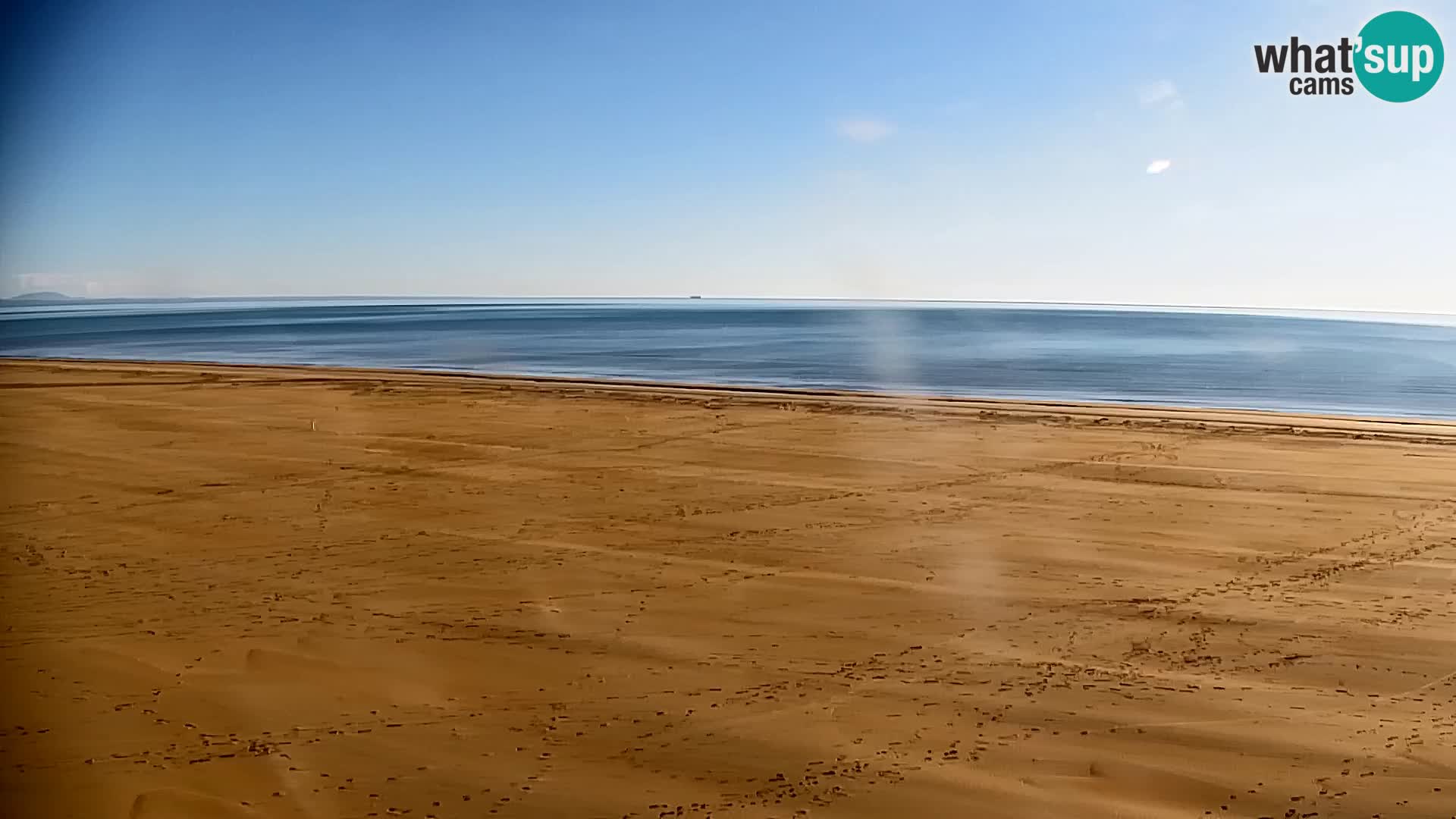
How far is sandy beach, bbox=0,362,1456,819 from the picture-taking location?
4457mm

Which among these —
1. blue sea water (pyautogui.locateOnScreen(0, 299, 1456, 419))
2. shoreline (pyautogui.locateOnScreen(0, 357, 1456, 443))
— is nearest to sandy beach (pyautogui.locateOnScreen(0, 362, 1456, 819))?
shoreline (pyautogui.locateOnScreen(0, 357, 1456, 443))

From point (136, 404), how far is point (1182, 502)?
685 inches

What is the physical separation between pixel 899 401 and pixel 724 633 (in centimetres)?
1405

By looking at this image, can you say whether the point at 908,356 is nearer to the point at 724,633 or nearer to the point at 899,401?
the point at 899,401

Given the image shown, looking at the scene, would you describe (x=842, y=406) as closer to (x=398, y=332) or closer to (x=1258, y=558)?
(x=1258, y=558)

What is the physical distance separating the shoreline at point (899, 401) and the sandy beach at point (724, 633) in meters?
3.26

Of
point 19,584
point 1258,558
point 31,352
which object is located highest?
point 31,352

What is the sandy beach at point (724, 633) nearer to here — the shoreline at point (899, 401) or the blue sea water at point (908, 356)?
the shoreline at point (899, 401)

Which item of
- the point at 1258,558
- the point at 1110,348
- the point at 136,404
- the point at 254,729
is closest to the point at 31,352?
the point at 136,404

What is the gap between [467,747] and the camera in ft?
15.6

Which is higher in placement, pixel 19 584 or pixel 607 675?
pixel 19 584

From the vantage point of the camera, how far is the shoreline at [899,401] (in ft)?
53.6

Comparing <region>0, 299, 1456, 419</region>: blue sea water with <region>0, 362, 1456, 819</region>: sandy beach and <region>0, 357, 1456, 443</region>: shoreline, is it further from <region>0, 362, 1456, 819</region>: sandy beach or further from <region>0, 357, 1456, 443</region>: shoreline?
<region>0, 362, 1456, 819</region>: sandy beach

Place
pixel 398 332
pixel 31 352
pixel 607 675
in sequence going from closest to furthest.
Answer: pixel 607 675 → pixel 31 352 → pixel 398 332
